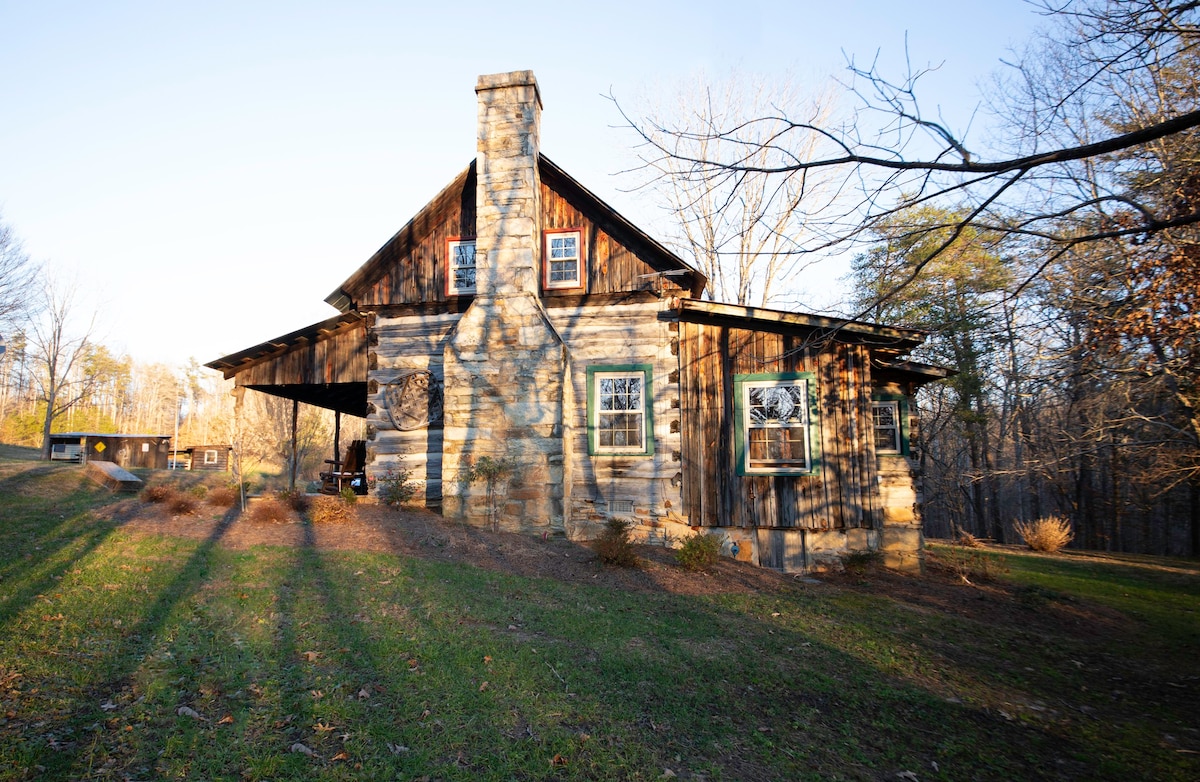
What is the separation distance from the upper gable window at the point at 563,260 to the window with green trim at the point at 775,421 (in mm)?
3953

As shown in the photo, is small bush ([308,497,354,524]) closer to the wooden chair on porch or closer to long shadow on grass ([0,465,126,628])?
long shadow on grass ([0,465,126,628])

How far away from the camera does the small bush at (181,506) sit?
10859mm

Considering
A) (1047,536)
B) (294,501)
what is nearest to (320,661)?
(294,501)

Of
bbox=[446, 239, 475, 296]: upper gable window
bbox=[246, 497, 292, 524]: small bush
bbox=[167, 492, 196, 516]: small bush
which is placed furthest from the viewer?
bbox=[446, 239, 475, 296]: upper gable window

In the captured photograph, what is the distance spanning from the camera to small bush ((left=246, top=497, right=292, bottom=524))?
10711 mm

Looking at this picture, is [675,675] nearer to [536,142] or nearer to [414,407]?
[414,407]

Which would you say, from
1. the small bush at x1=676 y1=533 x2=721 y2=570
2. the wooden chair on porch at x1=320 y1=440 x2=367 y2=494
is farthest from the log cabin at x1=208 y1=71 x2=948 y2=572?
the wooden chair on porch at x1=320 y1=440 x2=367 y2=494

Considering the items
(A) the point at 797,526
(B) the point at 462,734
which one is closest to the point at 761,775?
(B) the point at 462,734

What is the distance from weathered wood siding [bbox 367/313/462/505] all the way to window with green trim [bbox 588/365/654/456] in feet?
10.7

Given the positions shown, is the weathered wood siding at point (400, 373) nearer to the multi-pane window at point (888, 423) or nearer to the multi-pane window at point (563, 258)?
the multi-pane window at point (563, 258)

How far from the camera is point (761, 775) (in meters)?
4.35

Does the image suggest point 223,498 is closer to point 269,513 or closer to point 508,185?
point 269,513

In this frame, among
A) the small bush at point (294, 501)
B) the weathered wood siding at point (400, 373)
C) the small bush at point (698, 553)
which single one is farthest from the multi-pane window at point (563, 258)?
the small bush at point (294, 501)

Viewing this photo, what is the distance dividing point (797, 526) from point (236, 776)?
10245 mm
